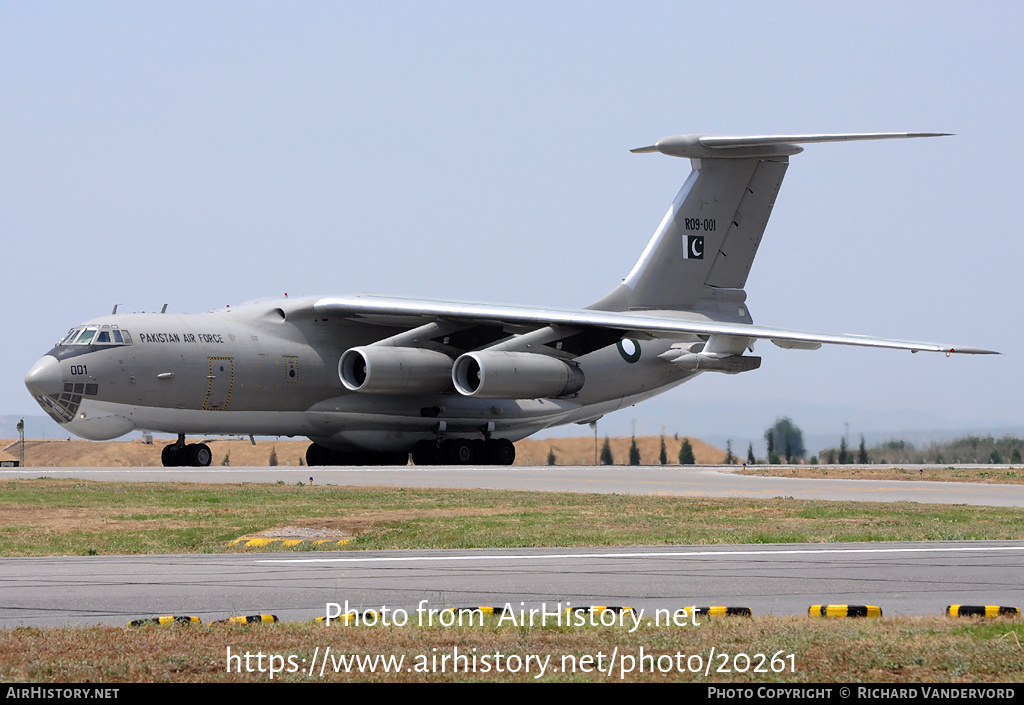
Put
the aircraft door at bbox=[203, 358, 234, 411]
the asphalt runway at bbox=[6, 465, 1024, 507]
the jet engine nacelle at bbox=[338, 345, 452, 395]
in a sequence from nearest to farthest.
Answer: the asphalt runway at bbox=[6, 465, 1024, 507]
the aircraft door at bbox=[203, 358, 234, 411]
the jet engine nacelle at bbox=[338, 345, 452, 395]

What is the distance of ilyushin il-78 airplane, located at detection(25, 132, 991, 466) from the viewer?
29.3 metres

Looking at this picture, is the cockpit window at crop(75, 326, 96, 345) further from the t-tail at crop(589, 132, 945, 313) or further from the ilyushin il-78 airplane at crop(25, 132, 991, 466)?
the t-tail at crop(589, 132, 945, 313)

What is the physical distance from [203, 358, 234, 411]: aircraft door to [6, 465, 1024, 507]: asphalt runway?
69.4 inches

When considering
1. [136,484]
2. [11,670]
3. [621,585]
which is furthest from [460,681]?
[136,484]

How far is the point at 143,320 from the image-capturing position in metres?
30.0

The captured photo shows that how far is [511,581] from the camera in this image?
1042cm

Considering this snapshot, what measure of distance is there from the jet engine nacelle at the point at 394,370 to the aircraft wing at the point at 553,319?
0.94 metres

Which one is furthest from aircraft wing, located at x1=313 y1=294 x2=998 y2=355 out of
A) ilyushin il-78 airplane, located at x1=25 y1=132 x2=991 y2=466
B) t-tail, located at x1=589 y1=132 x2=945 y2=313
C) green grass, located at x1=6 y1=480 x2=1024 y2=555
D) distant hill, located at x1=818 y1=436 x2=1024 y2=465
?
distant hill, located at x1=818 y1=436 x2=1024 y2=465

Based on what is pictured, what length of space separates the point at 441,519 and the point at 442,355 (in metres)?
15.4

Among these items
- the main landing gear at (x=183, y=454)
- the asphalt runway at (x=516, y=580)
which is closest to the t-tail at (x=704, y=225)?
the main landing gear at (x=183, y=454)

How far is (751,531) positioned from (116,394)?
57.8ft

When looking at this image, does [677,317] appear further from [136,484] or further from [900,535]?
[900,535]

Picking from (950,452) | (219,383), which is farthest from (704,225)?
(219,383)

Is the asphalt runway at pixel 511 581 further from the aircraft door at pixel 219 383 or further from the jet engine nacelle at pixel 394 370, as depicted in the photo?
the jet engine nacelle at pixel 394 370
